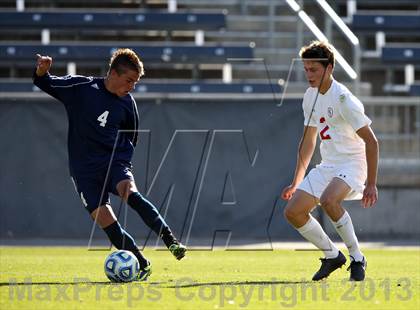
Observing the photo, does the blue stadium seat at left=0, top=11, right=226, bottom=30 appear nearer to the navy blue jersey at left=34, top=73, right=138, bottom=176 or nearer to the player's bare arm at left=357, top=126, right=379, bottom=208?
the navy blue jersey at left=34, top=73, right=138, bottom=176

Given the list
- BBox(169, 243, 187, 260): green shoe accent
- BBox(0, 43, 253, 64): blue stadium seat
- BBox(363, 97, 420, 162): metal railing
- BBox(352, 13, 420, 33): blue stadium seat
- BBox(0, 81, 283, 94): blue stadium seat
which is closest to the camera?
BBox(169, 243, 187, 260): green shoe accent

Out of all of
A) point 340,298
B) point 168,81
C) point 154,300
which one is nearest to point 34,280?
point 154,300

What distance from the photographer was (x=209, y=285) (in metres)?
7.25

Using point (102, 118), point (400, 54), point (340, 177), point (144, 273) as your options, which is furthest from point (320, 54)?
point (400, 54)

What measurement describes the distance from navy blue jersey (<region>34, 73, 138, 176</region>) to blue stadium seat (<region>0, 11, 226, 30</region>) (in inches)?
405

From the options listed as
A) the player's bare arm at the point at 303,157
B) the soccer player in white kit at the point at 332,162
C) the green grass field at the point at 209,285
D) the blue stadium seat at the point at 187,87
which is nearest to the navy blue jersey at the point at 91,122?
the green grass field at the point at 209,285

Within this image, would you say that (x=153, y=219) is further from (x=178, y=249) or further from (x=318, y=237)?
(x=318, y=237)

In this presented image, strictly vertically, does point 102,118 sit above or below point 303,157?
above

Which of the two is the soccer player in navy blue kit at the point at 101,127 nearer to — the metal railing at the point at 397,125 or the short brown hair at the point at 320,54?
the short brown hair at the point at 320,54

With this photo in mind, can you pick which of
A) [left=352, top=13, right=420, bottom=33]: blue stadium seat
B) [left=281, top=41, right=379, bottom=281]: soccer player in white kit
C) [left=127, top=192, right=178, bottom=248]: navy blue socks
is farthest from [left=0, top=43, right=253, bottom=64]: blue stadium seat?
[left=127, top=192, right=178, bottom=248]: navy blue socks

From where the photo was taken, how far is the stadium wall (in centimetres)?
1385

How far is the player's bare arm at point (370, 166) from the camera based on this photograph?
25.2 feet

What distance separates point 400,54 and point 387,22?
938 millimetres

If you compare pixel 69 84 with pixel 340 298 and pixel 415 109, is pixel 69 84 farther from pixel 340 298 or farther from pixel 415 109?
pixel 415 109
